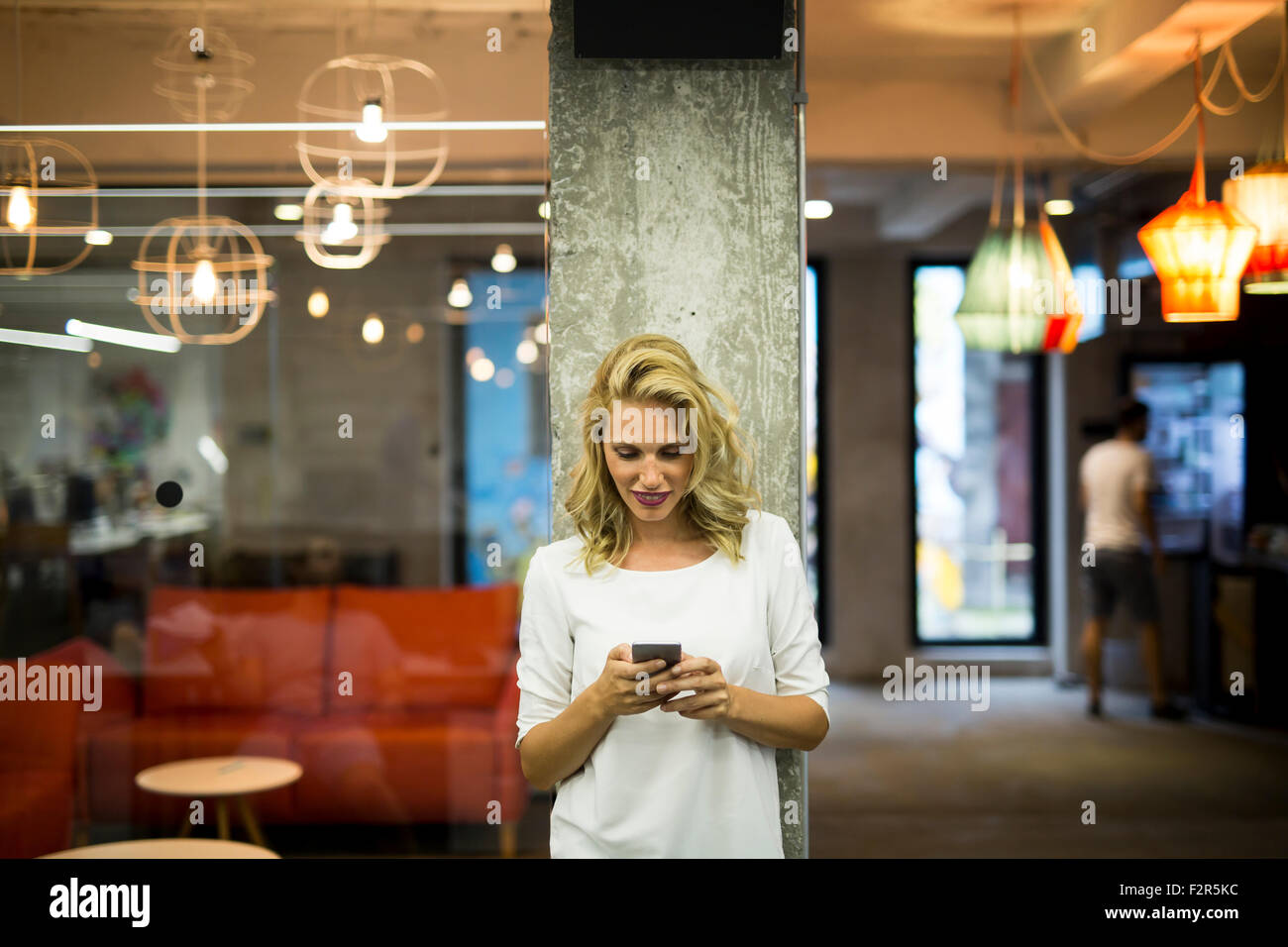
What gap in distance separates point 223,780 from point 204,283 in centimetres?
188

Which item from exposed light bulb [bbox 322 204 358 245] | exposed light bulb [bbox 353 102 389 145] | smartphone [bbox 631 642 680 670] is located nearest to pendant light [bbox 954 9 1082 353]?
exposed light bulb [bbox 353 102 389 145]

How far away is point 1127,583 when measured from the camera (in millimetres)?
3531

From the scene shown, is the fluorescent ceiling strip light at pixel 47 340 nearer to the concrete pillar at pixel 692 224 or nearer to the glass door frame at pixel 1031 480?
the concrete pillar at pixel 692 224

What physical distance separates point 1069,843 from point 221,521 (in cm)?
335

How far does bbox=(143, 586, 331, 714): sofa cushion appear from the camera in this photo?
12.2ft

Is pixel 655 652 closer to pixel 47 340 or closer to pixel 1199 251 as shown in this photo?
pixel 1199 251

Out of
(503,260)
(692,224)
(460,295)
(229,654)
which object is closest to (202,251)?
(460,295)

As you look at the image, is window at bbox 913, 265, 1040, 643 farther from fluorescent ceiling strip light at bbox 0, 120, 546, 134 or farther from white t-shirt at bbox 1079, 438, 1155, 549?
fluorescent ceiling strip light at bbox 0, 120, 546, 134

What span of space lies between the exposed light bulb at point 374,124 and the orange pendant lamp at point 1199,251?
270cm

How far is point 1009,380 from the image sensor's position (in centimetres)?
423

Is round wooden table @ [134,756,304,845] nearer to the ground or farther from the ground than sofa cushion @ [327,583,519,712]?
nearer to the ground

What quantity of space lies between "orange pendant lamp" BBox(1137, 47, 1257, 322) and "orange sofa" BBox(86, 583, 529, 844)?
2.51 metres
